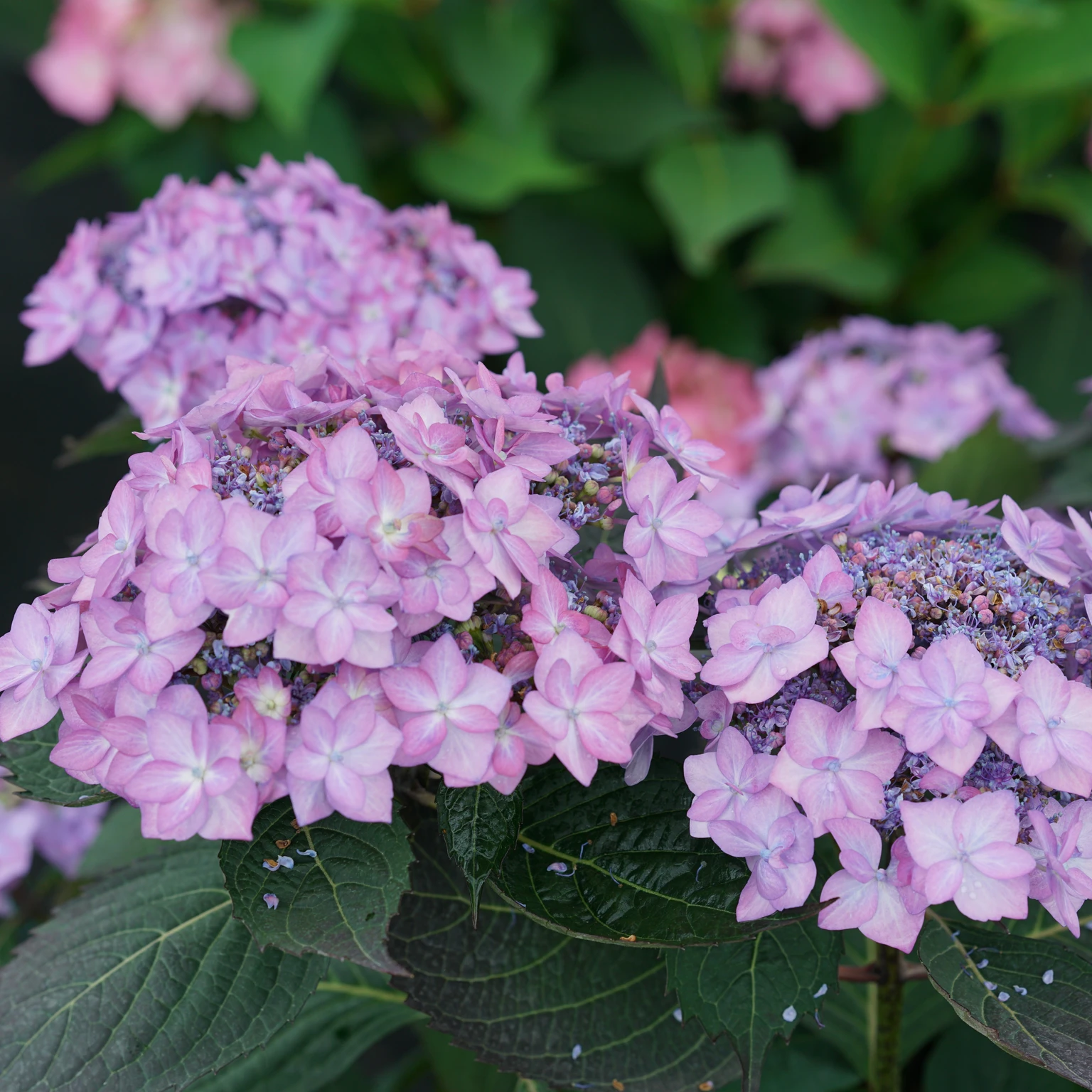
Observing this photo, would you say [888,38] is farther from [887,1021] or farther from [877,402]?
[887,1021]

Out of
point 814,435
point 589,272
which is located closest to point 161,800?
point 814,435

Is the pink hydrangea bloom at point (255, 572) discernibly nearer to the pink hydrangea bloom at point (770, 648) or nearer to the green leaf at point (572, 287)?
the pink hydrangea bloom at point (770, 648)

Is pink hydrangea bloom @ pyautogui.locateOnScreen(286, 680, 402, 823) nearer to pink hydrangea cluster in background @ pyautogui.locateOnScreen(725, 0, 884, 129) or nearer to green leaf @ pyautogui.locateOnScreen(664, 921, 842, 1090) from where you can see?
green leaf @ pyautogui.locateOnScreen(664, 921, 842, 1090)

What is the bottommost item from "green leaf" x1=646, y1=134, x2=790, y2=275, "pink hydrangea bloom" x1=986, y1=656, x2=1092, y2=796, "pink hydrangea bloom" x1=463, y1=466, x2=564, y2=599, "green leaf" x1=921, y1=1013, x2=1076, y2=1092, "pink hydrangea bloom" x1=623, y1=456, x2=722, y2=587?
"green leaf" x1=921, y1=1013, x2=1076, y2=1092

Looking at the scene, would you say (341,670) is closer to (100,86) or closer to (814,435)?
(814,435)

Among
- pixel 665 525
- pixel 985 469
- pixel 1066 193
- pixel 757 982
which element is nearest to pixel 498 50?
pixel 1066 193

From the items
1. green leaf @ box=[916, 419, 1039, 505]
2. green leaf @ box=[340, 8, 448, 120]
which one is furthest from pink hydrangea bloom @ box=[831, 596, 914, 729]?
green leaf @ box=[340, 8, 448, 120]
